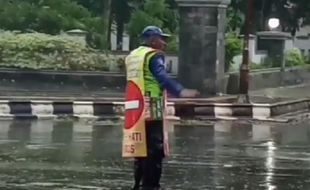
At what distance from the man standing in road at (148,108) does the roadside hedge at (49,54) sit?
20.2m

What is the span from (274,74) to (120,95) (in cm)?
838

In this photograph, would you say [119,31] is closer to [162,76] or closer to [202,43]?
[202,43]

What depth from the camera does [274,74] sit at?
→ 3425 cm

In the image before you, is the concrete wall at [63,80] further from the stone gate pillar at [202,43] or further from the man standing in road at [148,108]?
the man standing in road at [148,108]

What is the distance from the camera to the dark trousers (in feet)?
33.0

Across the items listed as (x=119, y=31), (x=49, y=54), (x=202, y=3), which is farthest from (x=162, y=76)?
(x=119, y=31)

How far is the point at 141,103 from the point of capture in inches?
395

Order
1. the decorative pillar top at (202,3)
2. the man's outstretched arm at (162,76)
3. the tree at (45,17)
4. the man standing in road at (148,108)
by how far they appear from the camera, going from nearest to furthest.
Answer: the man's outstretched arm at (162,76) → the man standing in road at (148,108) → the decorative pillar top at (202,3) → the tree at (45,17)

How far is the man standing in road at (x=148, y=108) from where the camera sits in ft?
32.9

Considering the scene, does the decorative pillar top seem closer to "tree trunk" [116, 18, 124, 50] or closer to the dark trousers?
the dark trousers

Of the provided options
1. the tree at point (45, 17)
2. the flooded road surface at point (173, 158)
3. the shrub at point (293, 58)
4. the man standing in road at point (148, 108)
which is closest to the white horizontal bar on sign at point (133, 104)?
the man standing in road at point (148, 108)

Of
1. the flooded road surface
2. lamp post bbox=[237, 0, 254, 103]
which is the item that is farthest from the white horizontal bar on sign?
lamp post bbox=[237, 0, 254, 103]

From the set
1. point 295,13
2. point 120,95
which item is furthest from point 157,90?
point 295,13

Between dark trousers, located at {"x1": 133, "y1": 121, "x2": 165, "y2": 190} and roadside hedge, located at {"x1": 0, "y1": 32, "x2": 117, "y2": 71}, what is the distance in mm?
20236
